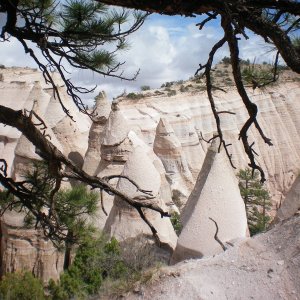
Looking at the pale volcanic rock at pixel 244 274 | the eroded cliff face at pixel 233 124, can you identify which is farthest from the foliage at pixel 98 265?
the eroded cliff face at pixel 233 124

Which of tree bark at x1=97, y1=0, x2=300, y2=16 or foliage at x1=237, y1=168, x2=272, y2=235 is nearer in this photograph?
tree bark at x1=97, y1=0, x2=300, y2=16

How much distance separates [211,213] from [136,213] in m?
1.98

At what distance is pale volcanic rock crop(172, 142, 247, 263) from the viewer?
8.15 m

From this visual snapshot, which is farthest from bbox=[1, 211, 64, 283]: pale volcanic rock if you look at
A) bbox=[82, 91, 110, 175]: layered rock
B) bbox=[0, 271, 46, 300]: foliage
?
bbox=[82, 91, 110, 175]: layered rock

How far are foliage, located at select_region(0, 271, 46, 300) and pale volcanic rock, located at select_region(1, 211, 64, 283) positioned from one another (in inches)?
29.6

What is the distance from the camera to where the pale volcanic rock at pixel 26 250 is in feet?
27.0

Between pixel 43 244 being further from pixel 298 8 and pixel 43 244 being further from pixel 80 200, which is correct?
pixel 298 8

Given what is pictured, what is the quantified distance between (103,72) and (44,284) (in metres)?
6.71

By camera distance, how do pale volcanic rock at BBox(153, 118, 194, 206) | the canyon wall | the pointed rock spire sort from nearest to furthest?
the canyon wall < the pointed rock spire < pale volcanic rock at BBox(153, 118, 194, 206)

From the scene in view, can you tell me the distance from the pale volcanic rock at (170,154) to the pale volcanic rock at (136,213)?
7.05m

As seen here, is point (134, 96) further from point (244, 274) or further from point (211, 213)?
point (244, 274)

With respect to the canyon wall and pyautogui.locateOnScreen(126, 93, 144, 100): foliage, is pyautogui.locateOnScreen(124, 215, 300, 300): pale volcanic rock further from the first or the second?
pyautogui.locateOnScreen(126, 93, 144, 100): foliage

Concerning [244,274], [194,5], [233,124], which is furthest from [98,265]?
[233,124]

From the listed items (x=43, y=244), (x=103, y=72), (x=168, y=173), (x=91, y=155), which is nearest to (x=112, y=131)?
(x=91, y=155)
